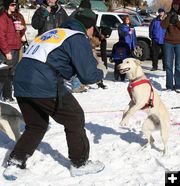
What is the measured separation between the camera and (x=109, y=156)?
15.5 ft

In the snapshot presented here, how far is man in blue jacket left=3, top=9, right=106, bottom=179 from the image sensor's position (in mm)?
3809

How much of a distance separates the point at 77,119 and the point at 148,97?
1052 mm

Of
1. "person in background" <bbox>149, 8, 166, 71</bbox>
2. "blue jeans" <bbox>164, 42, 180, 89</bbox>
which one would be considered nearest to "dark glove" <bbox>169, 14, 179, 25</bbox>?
"blue jeans" <bbox>164, 42, 180, 89</bbox>

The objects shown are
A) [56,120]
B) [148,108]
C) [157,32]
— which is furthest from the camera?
[157,32]

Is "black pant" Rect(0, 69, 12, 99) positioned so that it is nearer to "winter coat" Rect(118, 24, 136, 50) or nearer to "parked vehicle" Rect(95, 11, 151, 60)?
"winter coat" Rect(118, 24, 136, 50)

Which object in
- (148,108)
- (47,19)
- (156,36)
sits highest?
(47,19)

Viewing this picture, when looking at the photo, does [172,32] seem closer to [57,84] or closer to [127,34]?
[127,34]

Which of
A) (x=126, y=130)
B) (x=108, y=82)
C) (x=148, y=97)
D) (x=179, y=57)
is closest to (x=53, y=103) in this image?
(x=148, y=97)

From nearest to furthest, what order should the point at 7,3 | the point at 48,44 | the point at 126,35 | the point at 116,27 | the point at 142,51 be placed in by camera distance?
the point at 48,44
the point at 7,3
the point at 126,35
the point at 142,51
the point at 116,27

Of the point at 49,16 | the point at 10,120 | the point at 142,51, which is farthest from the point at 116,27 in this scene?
the point at 10,120

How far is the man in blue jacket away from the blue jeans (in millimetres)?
4777

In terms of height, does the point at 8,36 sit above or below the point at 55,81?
below

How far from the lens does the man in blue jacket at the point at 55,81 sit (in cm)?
381

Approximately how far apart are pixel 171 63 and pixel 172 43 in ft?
1.32
